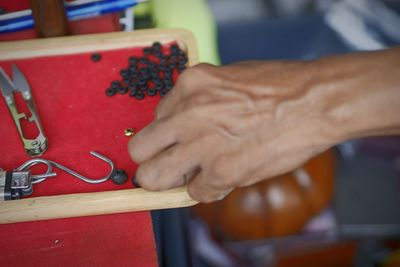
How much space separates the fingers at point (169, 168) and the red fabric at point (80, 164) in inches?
2.0

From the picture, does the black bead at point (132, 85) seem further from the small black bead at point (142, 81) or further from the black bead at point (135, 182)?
the black bead at point (135, 182)

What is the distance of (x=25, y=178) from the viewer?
0.51 meters

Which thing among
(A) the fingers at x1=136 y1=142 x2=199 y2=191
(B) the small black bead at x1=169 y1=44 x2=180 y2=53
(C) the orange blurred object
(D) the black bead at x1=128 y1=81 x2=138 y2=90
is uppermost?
(B) the small black bead at x1=169 y1=44 x2=180 y2=53

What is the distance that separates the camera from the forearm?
0.41m

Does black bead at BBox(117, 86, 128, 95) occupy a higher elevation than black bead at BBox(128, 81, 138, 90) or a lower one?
lower

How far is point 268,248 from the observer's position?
88cm

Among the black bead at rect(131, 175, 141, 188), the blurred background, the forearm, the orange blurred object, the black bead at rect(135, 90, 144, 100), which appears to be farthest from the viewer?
the orange blurred object

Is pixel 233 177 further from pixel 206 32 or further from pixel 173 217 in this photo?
pixel 206 32

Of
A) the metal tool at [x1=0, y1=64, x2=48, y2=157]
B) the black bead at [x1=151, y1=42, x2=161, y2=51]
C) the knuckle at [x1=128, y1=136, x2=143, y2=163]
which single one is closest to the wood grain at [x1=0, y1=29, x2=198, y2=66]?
→ the black bead at [x1=151, y1=42, x2=161, y2=51]

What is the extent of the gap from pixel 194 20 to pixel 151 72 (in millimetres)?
357

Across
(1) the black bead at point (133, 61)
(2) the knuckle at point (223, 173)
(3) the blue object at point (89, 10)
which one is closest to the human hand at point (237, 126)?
(2) the knuckle at point (223, 173)

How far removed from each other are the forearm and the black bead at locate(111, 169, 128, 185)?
8.6 inches

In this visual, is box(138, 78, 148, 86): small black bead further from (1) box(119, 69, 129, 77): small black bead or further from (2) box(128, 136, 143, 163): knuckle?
(2) box(128, 136, 143, 163): knuckle

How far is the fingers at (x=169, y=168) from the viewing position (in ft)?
1.49
